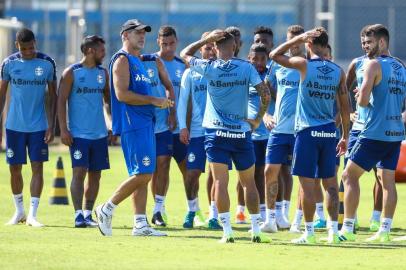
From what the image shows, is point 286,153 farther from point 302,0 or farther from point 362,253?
point 302,0

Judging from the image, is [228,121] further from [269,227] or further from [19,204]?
[19,204]

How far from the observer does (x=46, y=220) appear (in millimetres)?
15477

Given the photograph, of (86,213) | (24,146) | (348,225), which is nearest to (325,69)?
(348,225)

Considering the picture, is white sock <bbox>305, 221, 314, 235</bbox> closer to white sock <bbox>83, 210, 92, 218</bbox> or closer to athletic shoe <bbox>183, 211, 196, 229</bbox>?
athletic shoe <bbox>183, 211, 196, 229</bbox>

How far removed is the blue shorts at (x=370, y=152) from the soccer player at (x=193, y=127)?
7.80ft

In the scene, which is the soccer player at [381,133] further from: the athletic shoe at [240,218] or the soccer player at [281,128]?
the athletic shoe at [240,218]

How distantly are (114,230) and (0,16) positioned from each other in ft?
77.2

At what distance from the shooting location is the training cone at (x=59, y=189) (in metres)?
18.0

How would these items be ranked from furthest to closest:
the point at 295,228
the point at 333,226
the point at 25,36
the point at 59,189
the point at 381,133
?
the point at 59,189 < the point at 25,36 < the point at 295,228 < the point at 381,133 < the point at 333,226

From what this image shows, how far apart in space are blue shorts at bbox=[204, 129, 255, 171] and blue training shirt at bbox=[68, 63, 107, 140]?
230 centimetres

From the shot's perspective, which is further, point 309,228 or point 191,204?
point 191,204

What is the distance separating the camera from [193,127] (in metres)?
15.5

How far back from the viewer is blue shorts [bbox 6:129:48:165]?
48.8 feet

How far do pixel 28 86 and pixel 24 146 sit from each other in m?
0.71
